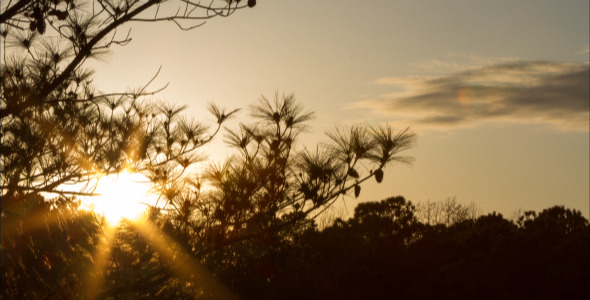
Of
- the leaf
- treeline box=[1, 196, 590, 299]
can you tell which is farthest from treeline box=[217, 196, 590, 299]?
the leaf

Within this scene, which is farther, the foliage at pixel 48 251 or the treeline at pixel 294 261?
Result: the foliage at pixel 48 251

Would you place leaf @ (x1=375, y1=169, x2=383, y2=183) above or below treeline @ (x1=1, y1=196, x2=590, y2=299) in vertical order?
above

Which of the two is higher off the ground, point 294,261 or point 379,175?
point 379,175

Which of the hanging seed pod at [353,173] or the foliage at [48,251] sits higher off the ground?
the hanging seed pod at [353,173]

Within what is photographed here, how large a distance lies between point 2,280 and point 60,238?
3.29 ft

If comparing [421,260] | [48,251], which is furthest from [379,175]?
[48,251]

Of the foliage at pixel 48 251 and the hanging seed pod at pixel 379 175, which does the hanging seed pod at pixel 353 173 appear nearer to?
the hanging seed pod at pixel 379 175

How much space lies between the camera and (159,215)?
23.9ft

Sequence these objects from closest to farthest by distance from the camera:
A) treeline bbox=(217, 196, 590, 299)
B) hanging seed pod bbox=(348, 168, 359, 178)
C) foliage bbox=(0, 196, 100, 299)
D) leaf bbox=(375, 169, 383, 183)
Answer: leaf bbox=(375, 169, 383, 183) < hanging seed pod bbox=(348, 168, 359, 178) < treeline bbox=(217, 196, 590, 299) < foliage bbox=(0, 196, 100, 299)

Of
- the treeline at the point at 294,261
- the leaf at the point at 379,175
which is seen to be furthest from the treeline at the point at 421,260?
the leaf at the point at 379,175

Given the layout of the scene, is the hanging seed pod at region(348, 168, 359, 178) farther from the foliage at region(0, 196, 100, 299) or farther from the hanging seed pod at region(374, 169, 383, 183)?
the foliage at region(0, 196, 100, 299)

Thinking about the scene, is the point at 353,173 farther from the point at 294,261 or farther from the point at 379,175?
the point at 294,261

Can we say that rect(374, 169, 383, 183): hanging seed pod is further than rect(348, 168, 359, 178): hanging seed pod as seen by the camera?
No

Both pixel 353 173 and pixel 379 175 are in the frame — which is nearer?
pixel 379 175
